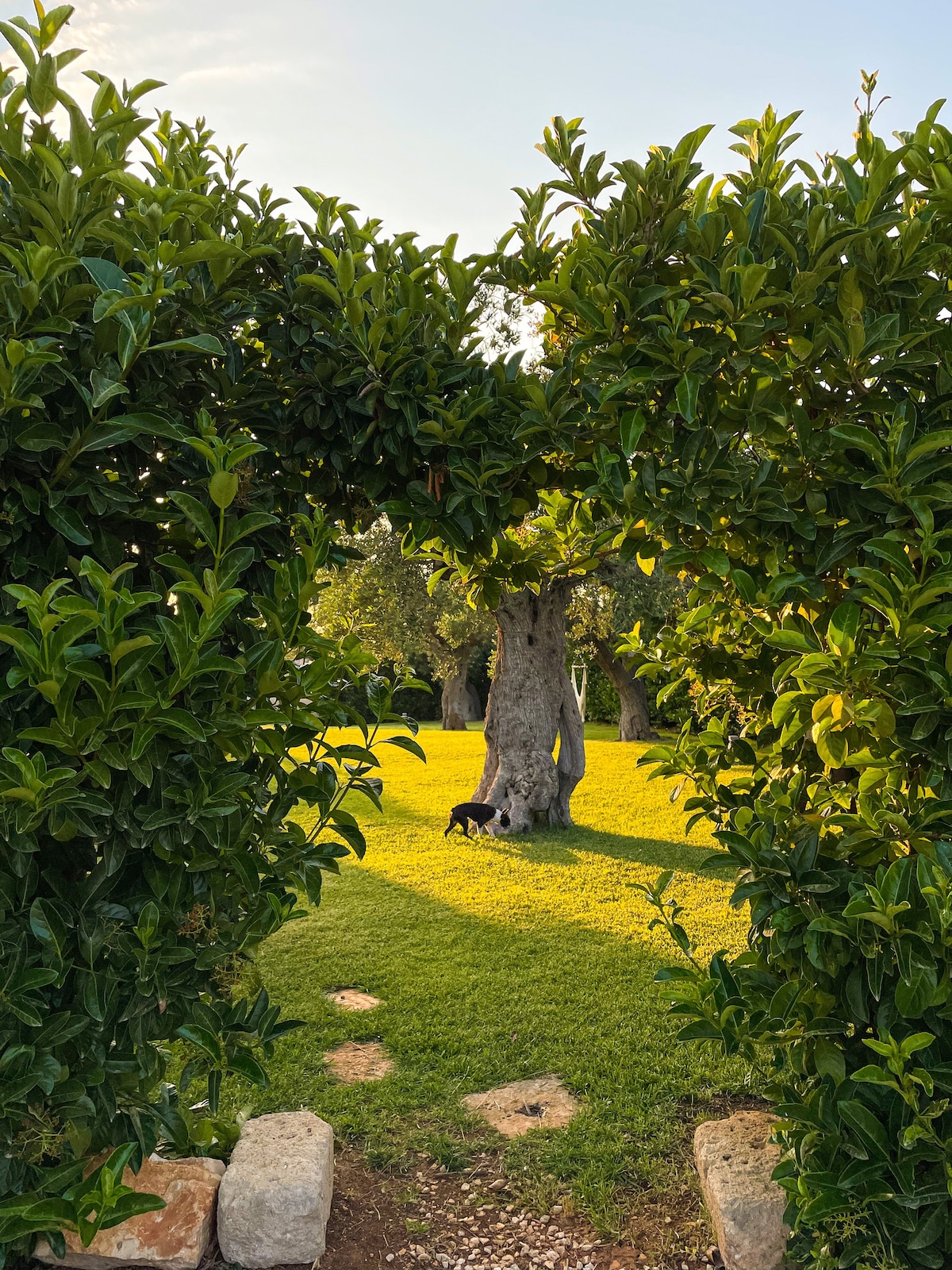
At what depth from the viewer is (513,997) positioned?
5.90 m

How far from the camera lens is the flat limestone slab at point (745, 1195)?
2.93 m

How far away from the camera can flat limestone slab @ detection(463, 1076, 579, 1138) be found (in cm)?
418

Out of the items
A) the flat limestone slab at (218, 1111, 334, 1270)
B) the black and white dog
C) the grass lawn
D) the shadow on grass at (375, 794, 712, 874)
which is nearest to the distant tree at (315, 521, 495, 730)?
the black and white dog

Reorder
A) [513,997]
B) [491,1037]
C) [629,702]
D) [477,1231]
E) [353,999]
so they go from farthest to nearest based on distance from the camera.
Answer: [629,702]
[353,999]
[513,997]
[491,1037]
[477,1231]

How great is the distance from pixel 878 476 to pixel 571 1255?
2.83 meters

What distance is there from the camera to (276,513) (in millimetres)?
2553

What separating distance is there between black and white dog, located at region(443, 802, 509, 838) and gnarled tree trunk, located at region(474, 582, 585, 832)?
156 mm

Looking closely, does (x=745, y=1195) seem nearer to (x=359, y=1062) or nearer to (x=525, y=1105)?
(x=525, y=1105)

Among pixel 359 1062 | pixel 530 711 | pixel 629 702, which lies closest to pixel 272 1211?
pixel 359 1062

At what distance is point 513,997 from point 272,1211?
303 centimetres

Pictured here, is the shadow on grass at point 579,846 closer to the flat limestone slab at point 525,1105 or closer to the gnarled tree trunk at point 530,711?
the gnarled tree trunk at point 530,711

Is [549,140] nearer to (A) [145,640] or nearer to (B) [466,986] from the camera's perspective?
(A) [145,640]

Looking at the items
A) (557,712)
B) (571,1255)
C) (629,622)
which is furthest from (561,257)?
(629,622)

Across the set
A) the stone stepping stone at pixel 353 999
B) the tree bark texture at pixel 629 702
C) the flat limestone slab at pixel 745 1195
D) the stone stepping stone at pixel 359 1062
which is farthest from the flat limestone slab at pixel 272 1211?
the tree bark texture at pixel 629 702
